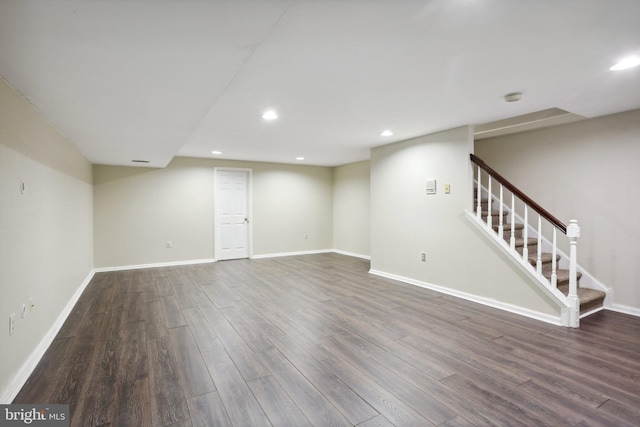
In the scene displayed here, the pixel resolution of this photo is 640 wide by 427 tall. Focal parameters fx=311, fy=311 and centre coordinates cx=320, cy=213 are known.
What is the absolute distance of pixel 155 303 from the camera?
154 inches

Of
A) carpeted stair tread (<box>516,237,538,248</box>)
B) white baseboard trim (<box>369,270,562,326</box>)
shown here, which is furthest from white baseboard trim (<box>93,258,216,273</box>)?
carpeted stair tread (<box>516,237,538,248</box>)

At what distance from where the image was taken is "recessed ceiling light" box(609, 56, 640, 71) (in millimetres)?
2199

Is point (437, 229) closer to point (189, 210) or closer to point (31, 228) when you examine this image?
point (31, 228)

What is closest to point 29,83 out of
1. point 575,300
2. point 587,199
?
point 575,300

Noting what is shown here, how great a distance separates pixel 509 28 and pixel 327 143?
3466 millimetres

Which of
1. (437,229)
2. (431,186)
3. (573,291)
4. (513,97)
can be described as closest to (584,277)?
(573,291)

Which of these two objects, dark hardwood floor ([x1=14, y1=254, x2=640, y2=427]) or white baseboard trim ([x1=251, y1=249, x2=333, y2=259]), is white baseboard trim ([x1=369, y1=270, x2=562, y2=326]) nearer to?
dark hardwood floor ([x1=14, y1=254, x2=640, y2=427])

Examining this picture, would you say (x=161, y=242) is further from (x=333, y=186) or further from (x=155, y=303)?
(x=333, y=186)

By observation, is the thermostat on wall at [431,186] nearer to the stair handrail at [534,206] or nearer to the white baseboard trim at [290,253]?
the stair handrail at [534,206]

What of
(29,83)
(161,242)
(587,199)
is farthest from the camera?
(161,242)

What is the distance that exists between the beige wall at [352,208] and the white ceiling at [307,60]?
3598 mm

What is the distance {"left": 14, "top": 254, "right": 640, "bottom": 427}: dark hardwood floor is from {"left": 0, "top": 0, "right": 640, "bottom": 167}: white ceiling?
203 centimetres

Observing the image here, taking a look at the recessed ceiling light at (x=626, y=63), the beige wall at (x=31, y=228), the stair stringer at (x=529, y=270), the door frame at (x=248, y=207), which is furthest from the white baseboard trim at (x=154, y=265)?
the recessed ceiling light at (x=626, y=63)

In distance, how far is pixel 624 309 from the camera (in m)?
3.56
